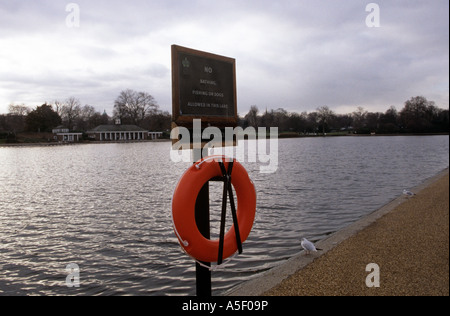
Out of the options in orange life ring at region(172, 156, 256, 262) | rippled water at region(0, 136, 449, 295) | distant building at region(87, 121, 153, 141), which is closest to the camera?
orange life ring at region(172, 156, 256, 262)

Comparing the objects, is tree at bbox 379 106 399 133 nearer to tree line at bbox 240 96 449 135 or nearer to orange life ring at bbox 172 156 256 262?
tree line at bbox 240 96 449 135

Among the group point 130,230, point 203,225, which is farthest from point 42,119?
point 203,225

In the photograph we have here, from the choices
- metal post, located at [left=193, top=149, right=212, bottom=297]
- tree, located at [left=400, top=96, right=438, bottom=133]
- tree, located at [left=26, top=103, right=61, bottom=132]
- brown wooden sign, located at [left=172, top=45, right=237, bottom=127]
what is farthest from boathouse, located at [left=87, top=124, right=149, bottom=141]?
metal post, located at [left=193, top=149, right=212, bottom=297]

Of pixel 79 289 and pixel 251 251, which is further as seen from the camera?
pixel 251 251

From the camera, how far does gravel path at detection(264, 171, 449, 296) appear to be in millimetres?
4551

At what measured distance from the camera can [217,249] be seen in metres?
3.19

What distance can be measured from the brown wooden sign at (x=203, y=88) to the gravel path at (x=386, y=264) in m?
2.38

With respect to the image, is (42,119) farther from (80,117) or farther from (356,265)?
(356,265)

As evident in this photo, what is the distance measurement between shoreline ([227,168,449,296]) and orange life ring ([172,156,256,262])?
168 cm

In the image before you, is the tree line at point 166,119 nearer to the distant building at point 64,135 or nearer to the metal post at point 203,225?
the distant building at point 64,135
